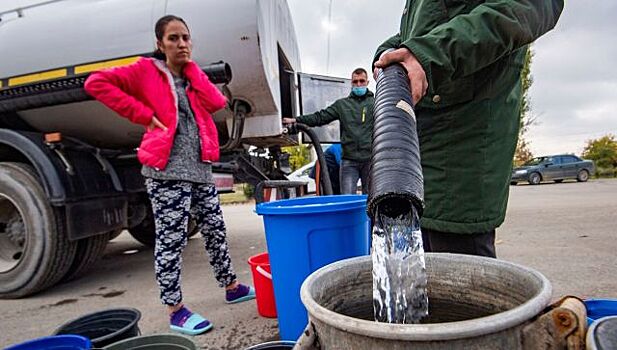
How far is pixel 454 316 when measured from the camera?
3.26ft

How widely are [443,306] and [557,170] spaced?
21.0 metres

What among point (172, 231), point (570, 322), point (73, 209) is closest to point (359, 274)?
point (570, 322)

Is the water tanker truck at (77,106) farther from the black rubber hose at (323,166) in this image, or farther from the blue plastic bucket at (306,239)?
the blue plastic bucket at (306,239)

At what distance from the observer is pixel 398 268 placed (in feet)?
2.69

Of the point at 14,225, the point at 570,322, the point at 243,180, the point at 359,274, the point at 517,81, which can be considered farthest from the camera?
the point at 243,180

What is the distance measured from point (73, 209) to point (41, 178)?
0.33m

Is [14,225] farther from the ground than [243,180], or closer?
closer

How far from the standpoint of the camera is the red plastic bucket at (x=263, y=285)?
2033 millimetres

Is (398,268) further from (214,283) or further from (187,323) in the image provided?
(214,283)

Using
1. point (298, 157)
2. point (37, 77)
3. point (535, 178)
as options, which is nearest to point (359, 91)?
point (37, 77)

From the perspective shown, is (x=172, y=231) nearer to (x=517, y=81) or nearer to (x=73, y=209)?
(x=73, y=209)

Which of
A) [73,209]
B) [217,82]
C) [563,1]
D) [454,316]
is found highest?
[217,82]

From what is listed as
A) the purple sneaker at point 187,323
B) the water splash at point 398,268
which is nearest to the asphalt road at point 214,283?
the purple sneaker at point 187,323

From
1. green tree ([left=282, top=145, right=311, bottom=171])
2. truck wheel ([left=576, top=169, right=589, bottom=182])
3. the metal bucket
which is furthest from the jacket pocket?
truck wheel ([left=576, top=169, right=589, bottom=182])
